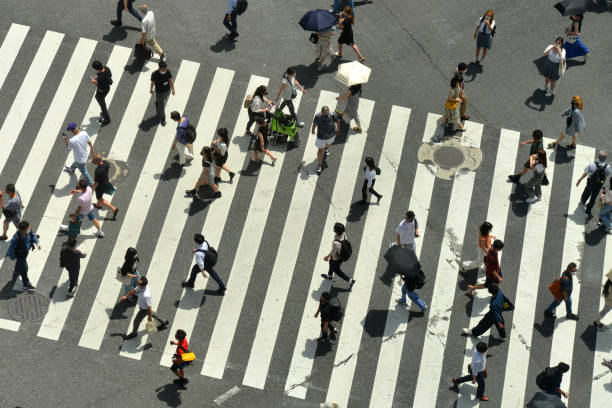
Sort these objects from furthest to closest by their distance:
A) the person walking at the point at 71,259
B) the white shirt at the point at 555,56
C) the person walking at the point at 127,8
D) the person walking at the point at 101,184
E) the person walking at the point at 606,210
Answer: the person walking at the point at 127,8 → the white shirt at the point at 555,56 → the person walking at the point at 606,210 → the person walking at the point at 101,184 → the person walking at the point at 71,259

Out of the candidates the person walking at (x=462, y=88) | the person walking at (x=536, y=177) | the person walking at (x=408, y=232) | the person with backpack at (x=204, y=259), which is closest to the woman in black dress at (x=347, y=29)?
the person walking at (x=462, y=88)

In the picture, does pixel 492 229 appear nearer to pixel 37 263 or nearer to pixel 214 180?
pixel 214 180

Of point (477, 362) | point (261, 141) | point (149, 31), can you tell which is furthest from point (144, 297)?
point (149, 31)

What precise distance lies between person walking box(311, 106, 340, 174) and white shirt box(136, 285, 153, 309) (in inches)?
238

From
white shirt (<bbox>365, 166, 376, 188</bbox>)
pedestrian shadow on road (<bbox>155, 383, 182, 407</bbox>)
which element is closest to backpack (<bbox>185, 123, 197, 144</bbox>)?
white shirt (<bbox>365, 166, 376, 188</bbox>)

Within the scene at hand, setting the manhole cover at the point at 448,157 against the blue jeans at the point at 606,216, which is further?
the manhole cover at the point at 448,157

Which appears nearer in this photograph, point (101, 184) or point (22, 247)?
point (22, 247)

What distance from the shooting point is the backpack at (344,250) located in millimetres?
25031

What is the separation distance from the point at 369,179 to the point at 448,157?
2893 mm

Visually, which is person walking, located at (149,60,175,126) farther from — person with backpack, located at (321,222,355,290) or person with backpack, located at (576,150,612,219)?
person with backpack, located at (576,150,612,219)

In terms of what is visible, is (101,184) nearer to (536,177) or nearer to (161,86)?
(161,86)

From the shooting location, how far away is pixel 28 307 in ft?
82.8

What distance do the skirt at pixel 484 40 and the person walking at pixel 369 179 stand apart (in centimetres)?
540

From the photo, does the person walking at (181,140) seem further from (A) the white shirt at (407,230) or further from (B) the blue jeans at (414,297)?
(B) the blue jeans at (414,297)
